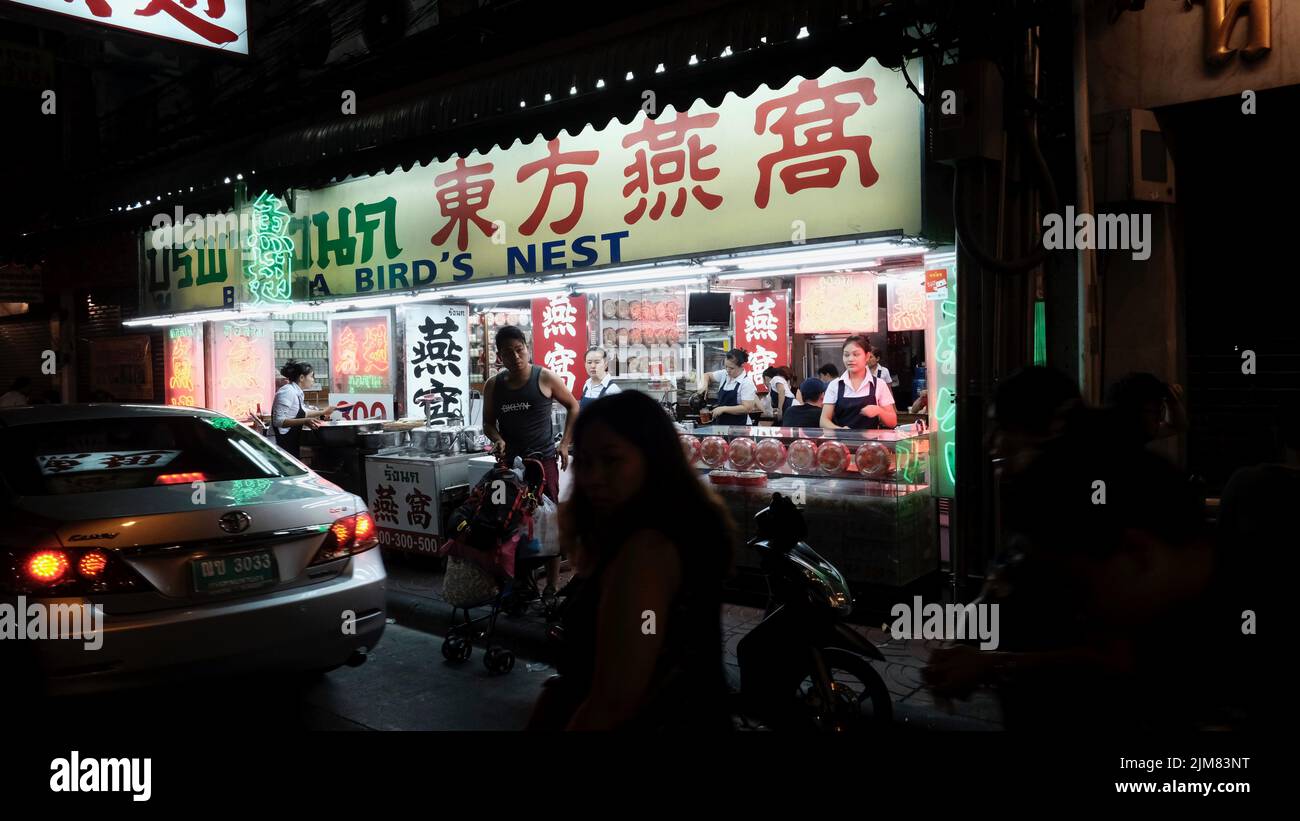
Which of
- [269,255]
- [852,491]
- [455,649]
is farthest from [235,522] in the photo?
[269,255]

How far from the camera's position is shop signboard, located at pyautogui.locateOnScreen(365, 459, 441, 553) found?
A: 8219mm

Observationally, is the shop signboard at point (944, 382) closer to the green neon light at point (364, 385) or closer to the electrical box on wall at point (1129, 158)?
the electrical box on wall at point (1129, 158)

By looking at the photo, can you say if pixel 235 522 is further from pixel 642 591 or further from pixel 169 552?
pixel 642 591

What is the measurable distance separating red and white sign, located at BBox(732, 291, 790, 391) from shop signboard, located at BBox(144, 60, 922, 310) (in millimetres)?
5998

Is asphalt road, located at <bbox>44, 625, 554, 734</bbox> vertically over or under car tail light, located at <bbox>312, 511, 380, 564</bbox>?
under

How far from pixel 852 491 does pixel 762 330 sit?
747 centimetres

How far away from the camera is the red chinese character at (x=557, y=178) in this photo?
26.6 feet

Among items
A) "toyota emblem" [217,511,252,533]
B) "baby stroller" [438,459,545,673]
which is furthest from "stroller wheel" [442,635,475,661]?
"toyota emblem" [217,511,252,533]

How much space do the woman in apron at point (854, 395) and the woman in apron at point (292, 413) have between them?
5.86 metres

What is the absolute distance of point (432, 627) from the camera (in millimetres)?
6801

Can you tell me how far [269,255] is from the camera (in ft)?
35.1

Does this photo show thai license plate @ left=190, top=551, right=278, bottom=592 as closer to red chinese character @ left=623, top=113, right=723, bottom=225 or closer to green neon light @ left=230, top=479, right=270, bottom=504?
green neon light @ left=230, top=479, right=270, bottom=504
